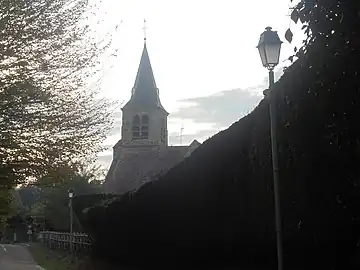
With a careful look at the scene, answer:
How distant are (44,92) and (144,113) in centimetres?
6081

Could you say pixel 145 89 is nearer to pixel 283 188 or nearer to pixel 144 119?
pixel 144 119

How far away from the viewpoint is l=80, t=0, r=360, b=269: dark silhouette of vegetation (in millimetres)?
4070

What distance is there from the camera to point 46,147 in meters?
12.9

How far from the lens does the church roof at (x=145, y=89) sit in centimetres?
7206

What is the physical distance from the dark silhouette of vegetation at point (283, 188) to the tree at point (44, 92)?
2.83 metres

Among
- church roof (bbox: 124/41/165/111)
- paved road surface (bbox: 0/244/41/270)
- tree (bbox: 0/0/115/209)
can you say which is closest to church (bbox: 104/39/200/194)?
church roof (bbox: 124/41/165/111)

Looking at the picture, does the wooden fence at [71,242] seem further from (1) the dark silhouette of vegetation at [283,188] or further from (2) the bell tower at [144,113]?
(2) the bell tower at [144,113]

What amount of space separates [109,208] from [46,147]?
9175mm

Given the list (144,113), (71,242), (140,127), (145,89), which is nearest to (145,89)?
(145,89)

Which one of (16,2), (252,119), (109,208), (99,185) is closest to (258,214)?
(252,119)

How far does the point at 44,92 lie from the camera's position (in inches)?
486

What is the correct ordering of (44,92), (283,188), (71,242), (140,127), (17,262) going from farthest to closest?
(140,127) < (17,262) < (71,242) < (44,92) < (283,188)

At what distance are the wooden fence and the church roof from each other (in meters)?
29.3

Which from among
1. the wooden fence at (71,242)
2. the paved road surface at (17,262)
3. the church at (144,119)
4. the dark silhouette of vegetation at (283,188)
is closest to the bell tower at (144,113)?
the church at (144,119)
